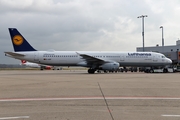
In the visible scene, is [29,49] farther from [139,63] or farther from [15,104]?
[15,104]

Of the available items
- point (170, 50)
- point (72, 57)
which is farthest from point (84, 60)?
point (170, 50)

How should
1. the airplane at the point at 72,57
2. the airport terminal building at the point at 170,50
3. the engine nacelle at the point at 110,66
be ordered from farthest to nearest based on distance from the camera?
the airport terminal building at the point at 170,50 → the airplane at the point at 72,57 → the engine nacelle at the point at 110,66

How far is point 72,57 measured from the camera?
3603 centimetres

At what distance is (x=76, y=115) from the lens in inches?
260

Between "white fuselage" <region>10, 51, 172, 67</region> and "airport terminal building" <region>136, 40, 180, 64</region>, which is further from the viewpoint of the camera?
"airport terminal building" <region>136, 40, 180, 64</region>

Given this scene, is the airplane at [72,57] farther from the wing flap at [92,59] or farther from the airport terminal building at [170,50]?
the airport terminal building at [170,50]

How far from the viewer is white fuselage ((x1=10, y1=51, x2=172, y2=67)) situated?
117ft

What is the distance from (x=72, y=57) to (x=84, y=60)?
189 centimetres

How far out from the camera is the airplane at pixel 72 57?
115 feet

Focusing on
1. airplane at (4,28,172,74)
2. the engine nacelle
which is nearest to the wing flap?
airplane at (4,28,172,74)

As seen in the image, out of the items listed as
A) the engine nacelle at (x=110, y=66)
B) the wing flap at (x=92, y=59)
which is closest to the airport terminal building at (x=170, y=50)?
the engine nacelle at (x=110, y=66)

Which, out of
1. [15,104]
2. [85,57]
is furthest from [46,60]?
[15,104]

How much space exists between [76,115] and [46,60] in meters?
30.0

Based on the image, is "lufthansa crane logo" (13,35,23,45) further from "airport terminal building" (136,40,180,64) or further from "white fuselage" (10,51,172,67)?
"airport terminal building" (136,40,180,64)
